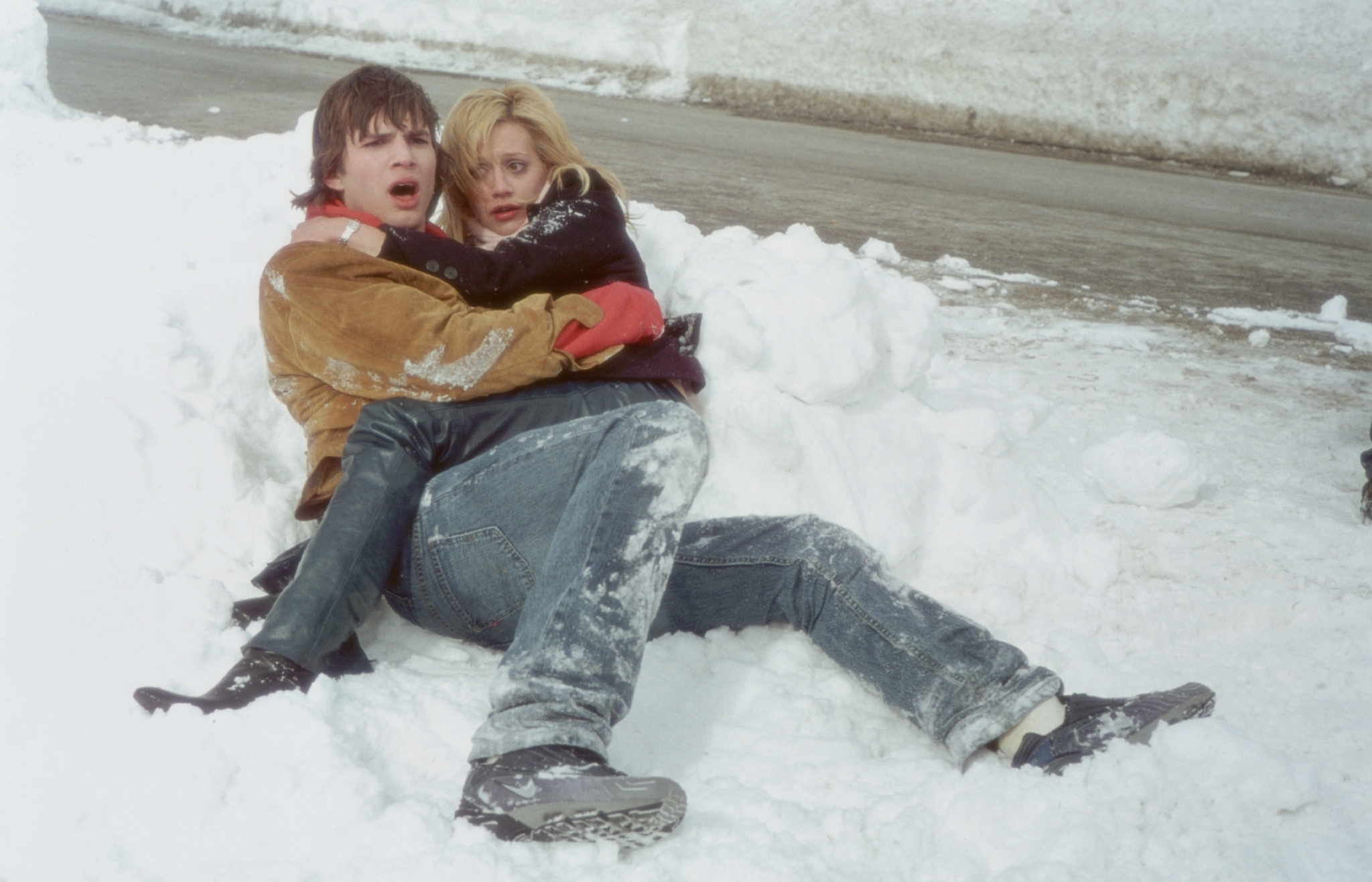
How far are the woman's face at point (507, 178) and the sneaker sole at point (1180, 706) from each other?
1.69 metres

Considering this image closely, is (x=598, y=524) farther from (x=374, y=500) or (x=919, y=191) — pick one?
(x=919, y=191)

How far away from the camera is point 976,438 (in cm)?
279

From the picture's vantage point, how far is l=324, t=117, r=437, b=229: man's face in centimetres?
229

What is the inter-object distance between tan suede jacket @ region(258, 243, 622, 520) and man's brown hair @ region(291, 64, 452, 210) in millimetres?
319

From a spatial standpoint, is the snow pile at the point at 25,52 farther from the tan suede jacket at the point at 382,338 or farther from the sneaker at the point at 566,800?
the sneaker at the point at 566,800

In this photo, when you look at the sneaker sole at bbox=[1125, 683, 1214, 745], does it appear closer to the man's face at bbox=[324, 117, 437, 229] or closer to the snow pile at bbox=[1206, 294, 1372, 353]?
the man's face at bbox=[324, 117, 437, 229]

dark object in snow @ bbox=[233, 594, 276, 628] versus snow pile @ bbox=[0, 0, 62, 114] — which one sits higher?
snow pile @ bbox=[0, 0, 62, 114]

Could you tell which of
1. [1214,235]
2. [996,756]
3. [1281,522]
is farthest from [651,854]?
[1214,235]

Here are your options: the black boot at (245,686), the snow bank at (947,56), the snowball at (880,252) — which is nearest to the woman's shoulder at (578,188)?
the black boot at (245,686)

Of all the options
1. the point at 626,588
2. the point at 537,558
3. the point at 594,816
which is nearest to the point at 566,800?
the point at 594,816

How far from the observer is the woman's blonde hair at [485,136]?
2.58 metres

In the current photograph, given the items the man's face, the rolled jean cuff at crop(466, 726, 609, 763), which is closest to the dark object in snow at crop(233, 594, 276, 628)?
the rolled jean cuff at crop(466, 726, 609, 763)

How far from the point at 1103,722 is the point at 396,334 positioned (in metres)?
1.36

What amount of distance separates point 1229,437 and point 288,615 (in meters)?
3.00
